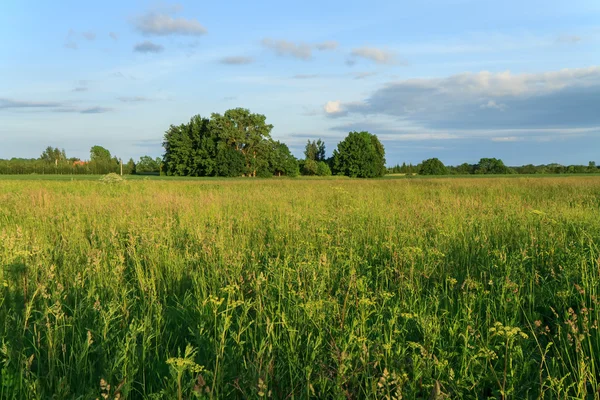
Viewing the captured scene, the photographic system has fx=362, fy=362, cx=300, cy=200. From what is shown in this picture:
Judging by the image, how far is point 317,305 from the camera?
100 inches

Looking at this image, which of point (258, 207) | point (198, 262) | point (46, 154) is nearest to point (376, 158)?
point (258, 207)

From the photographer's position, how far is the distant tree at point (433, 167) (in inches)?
3088

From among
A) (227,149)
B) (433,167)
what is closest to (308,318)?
(227,149)

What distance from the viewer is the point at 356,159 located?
75.8 metres

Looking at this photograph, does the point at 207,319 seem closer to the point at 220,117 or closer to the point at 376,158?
the point at 220,117

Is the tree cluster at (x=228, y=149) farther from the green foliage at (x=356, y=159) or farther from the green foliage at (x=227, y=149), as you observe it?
the green foliage at (x=356, y=159)

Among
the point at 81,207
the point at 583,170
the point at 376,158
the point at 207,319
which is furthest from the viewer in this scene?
the point at 376,158

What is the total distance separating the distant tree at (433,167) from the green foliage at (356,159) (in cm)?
972

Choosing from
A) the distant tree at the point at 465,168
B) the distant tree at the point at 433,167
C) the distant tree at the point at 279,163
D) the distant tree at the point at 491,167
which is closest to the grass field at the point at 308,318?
the distant tree at the point at 279,163

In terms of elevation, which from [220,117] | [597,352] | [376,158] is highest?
[220,117]

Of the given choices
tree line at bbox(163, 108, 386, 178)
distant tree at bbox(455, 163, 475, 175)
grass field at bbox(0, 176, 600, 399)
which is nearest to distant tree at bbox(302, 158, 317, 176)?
tree line at bbox(163, 108, 386, 178)

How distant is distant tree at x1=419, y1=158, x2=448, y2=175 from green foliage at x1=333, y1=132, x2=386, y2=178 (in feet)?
31.9

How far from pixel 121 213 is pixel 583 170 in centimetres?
7799

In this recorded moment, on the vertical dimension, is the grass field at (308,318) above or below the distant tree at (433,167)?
below
